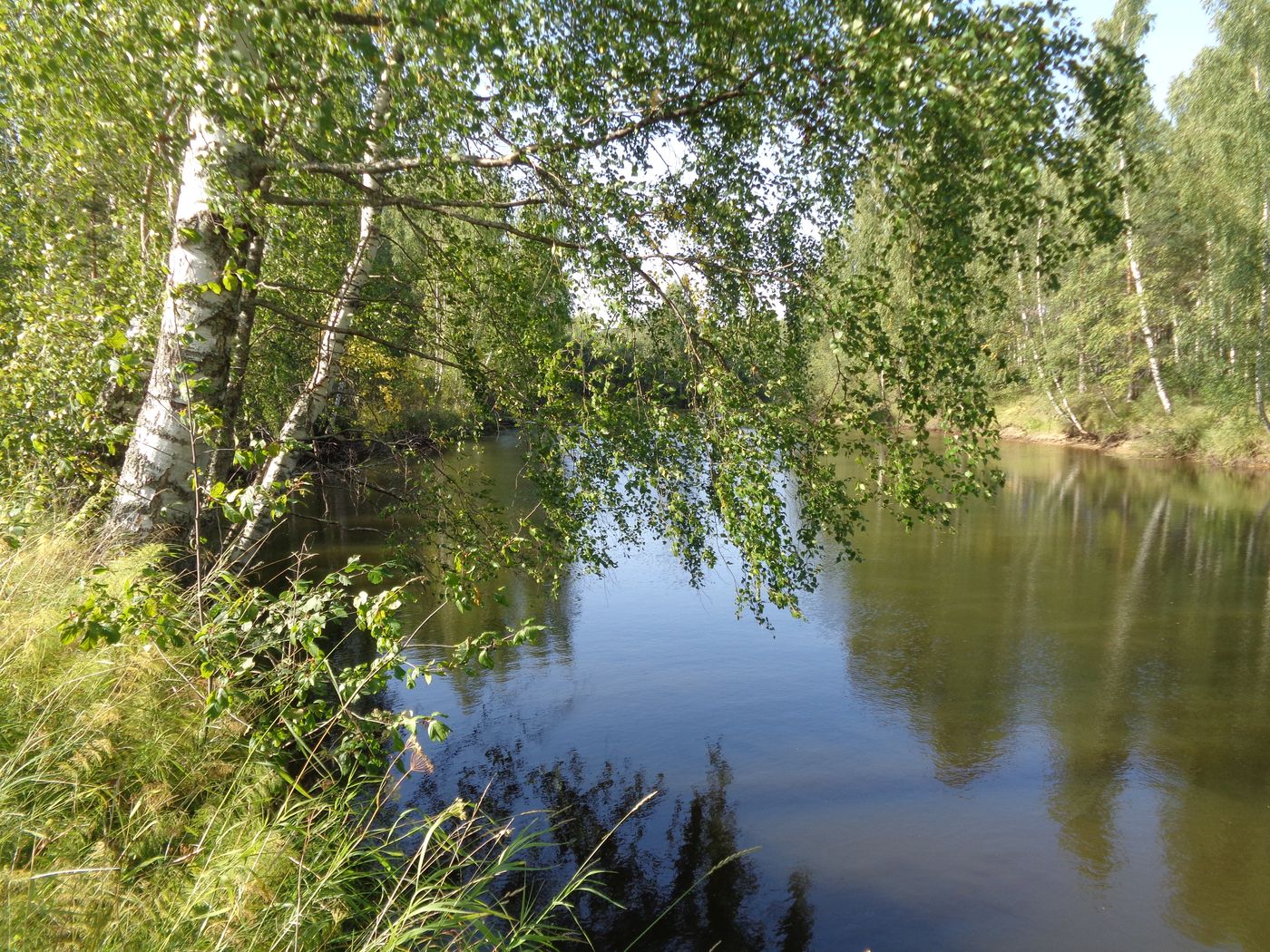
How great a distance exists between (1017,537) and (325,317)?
48.0ft

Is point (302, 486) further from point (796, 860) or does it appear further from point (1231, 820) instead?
point (1231, 820)

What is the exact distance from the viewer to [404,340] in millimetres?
6891

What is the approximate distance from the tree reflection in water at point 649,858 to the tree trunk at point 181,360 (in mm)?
2740

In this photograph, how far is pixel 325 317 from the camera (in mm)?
7156

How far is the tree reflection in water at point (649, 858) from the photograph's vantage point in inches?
222

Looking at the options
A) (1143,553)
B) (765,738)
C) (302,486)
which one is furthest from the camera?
(1143,553)

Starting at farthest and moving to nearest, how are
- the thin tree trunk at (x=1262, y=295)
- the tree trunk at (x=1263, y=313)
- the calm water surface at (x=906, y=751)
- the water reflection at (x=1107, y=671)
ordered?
1. the tree trunk at (x=1263, y=313)
2. the thin tree trunk at (x=1262, y=295)
3. the water reflection at (x=1107, y=671)
4. the calm water surface at (x=906, y=751)

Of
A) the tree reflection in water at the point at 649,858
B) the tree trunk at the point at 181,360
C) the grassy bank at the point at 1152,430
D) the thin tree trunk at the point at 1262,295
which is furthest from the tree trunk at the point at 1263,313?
the tree trunk at the point at 181,360

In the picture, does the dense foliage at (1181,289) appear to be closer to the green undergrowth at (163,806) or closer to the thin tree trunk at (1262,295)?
the thin tree trunk at (1262,295)

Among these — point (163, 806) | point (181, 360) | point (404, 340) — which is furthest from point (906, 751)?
point (181, 360)

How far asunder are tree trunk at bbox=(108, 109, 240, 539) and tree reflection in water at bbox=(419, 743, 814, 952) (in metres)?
2.74

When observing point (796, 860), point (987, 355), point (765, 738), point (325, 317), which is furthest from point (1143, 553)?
point (325, 317)

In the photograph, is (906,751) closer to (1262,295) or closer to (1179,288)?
(1262,295)

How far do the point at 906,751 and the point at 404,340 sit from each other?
6.08 meters
